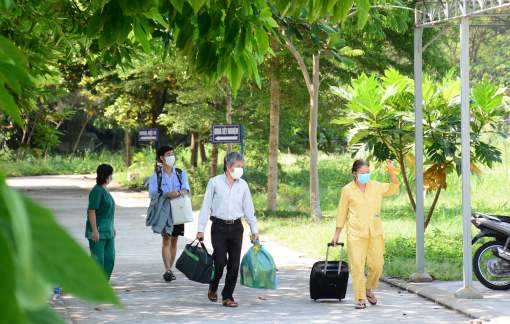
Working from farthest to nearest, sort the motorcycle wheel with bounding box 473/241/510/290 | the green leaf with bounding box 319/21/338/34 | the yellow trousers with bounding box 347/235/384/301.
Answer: the motorcycle wheel with bounding box 473/241/510/290 → the yellow trousers with bounding box 347/235/384/301 → the green leaf with bounding box 319/21/338/34

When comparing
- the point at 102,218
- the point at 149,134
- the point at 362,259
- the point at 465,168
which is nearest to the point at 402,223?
the point at 465,168

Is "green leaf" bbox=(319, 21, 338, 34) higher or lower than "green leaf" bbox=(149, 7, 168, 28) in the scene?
higher

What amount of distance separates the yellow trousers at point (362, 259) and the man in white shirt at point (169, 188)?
2682 millimetres

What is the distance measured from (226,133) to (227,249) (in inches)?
244

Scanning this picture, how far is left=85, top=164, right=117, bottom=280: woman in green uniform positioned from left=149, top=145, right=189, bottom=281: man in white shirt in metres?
1.17

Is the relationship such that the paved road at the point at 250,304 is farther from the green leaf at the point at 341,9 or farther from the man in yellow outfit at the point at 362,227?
the green leaf at the point at 341,9

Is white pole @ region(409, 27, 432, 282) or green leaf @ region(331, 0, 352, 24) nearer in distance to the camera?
green leaf @ region(331, 0, 352, 24)

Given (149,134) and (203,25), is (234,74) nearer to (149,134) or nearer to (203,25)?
(203,25)

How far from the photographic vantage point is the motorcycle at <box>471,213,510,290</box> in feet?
27.5

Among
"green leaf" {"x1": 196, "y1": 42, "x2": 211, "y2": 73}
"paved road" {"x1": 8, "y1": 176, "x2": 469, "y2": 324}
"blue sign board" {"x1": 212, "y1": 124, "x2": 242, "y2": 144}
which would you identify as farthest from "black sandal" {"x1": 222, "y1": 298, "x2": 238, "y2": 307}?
"blue sign board" {"x1": 212, "y1": 124, "x2": 242, "y2": 144}

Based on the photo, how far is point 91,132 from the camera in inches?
1841

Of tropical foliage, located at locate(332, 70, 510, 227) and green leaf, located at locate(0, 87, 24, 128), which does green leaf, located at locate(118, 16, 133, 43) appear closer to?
green leaf, located at locate(0, 87, 24, 128)

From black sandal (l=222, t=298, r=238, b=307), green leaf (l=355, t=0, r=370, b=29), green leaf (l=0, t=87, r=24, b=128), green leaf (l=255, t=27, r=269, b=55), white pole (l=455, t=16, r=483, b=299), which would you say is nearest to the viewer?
green leaf (l=0, t=87, r=24, b=128)

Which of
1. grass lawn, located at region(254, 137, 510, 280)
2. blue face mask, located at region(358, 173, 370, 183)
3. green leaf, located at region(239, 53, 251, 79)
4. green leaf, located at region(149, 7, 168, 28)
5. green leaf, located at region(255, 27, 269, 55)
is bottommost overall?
grass lawn, located at region(254, 137, 510, 280)
